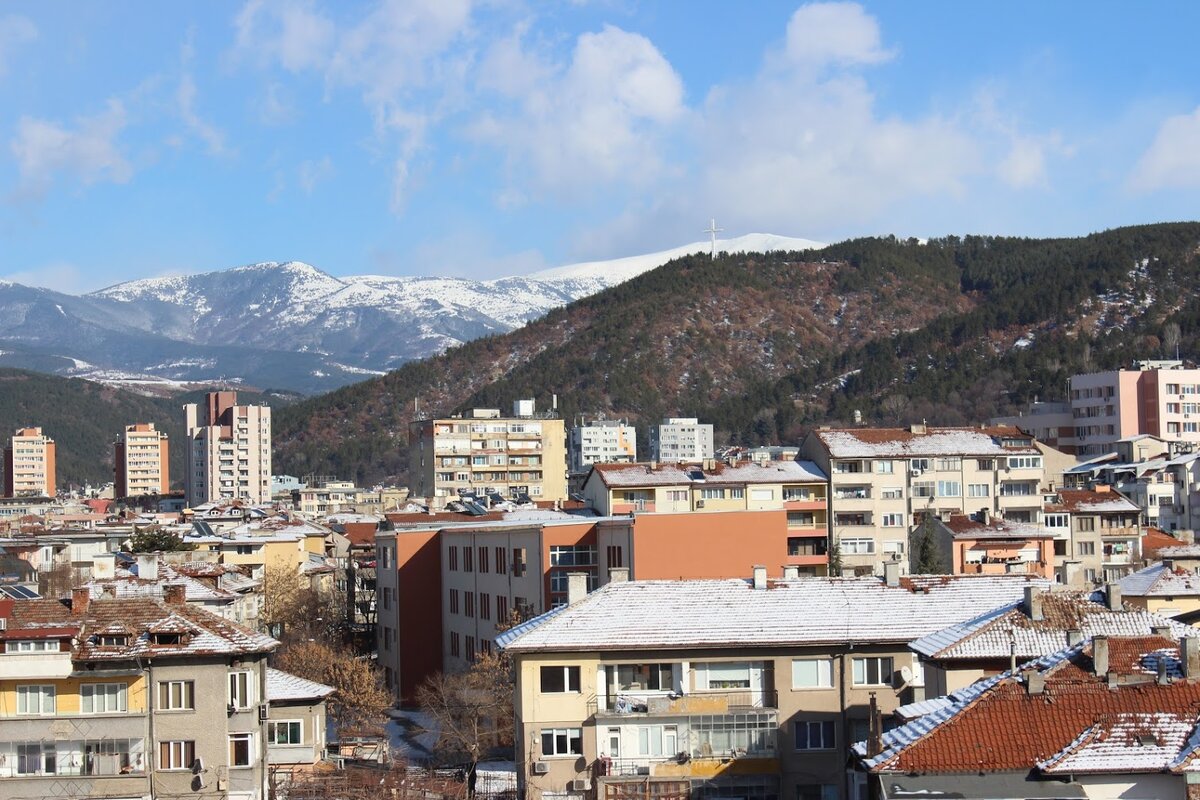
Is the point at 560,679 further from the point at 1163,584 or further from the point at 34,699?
the point at 1163,584

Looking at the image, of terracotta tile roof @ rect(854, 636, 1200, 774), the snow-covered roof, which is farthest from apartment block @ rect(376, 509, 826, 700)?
terracotta tile roof @ rect(854, 636, 1200, 774)

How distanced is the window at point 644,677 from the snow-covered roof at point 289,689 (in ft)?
32.2

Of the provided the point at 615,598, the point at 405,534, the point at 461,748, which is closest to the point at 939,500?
the point at 405,534

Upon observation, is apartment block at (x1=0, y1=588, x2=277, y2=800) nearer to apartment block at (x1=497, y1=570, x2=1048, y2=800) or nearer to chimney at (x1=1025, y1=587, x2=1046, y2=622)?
apartment block at (x1=497, y1=570, x2=1048, y2=800)

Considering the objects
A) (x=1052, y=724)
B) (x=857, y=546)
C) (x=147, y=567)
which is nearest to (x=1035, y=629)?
(x=1052, y=724)

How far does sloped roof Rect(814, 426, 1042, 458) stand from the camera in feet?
294

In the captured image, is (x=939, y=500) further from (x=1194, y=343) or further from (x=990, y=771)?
(x=1194, y=343)

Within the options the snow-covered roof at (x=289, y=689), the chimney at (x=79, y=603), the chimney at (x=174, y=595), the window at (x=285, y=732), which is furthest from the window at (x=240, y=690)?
the window at (x=285, y=732)

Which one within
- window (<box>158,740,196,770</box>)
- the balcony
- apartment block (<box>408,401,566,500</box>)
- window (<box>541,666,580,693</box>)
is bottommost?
window (<box>158,740,196,770</box>)

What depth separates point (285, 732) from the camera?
144ft

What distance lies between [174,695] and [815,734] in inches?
465

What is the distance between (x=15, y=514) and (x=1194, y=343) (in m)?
109

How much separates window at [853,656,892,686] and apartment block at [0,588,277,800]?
440 inches

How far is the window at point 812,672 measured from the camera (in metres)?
36.5
